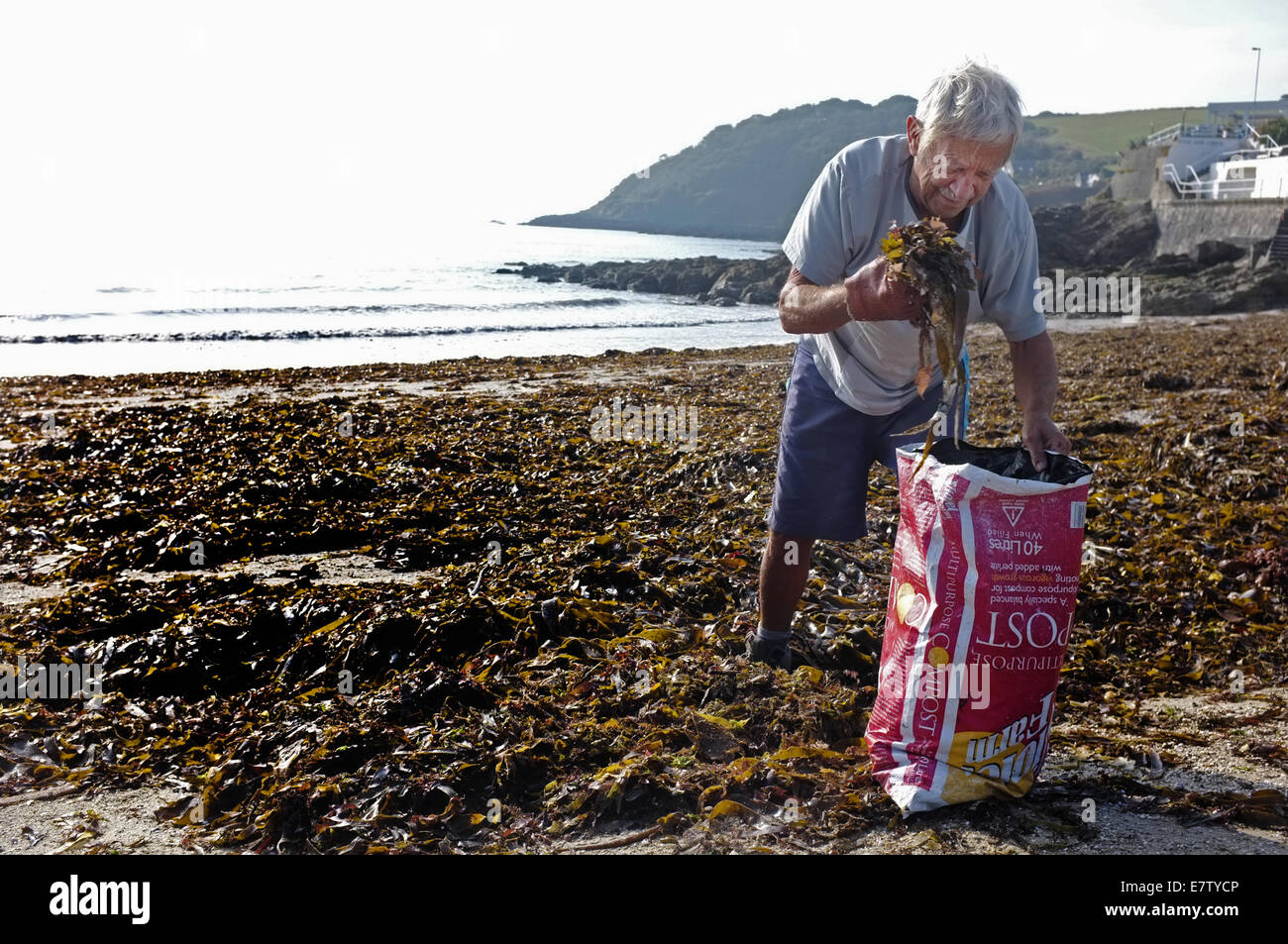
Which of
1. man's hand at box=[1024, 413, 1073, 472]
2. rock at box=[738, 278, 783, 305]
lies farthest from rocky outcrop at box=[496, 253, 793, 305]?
man's hand at box=[1024, 413, 1073, 472]

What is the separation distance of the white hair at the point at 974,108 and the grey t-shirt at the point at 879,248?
0.25m

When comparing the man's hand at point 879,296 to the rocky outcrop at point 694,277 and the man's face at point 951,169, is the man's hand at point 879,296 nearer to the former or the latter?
the man's face at point 951,169

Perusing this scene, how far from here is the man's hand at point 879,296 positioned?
216cm

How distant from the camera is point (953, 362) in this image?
2.30m

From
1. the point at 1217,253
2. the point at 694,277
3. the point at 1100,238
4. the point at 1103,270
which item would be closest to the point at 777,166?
the point at 694,277

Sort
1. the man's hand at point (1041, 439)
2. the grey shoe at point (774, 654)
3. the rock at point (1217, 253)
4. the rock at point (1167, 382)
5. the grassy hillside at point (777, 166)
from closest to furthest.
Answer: the man's hand at point (1041, 439) → the grey shoe at point (774, 654) → the rock at point (1167, 382) → the rock at point (1217, 253) → the grassy hillside at point (777, 166)

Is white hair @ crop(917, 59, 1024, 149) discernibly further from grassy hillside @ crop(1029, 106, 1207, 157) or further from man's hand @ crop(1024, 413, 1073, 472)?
grassy hillside @ crop(1029, 106, 1207, 157)

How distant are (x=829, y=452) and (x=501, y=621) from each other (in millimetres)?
1475

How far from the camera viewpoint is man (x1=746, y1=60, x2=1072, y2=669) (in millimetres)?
2270

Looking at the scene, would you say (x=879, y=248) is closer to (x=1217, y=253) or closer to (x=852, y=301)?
(x=852, y=301)

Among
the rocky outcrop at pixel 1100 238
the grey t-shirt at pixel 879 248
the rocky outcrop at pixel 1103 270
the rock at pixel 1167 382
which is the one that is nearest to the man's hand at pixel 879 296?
the grey t-shirt at pixel 879 248

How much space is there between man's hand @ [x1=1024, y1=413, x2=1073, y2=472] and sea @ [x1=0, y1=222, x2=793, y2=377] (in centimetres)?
1318
